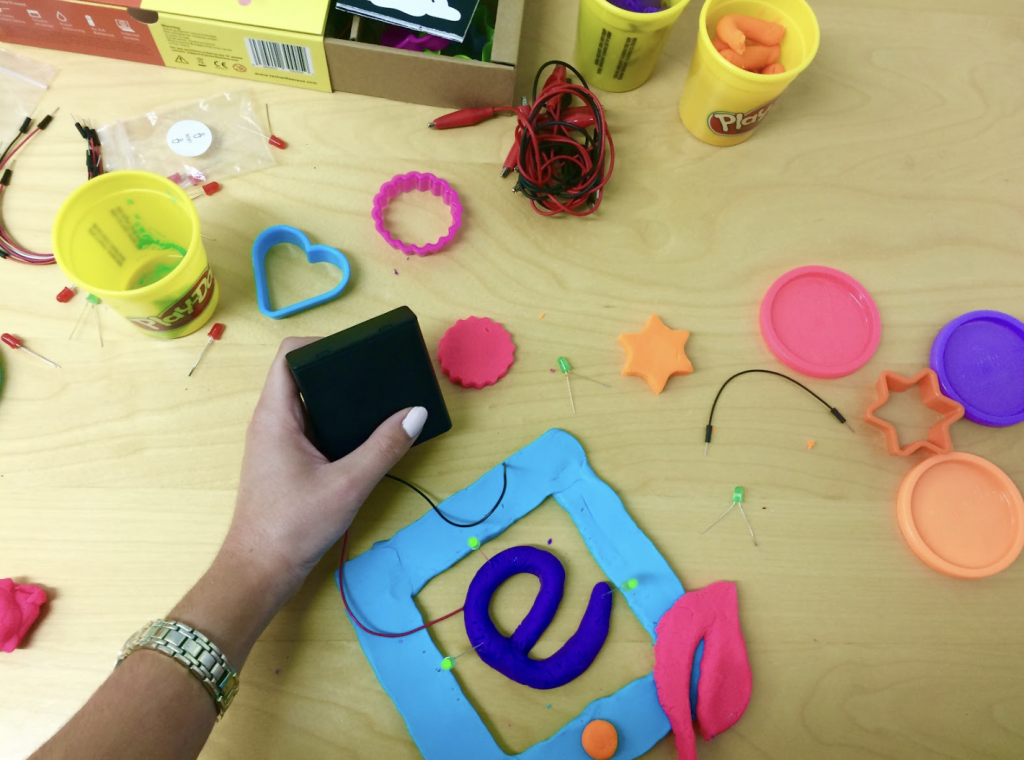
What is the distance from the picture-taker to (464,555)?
79cm

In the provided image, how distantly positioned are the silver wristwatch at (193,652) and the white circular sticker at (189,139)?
1.99ft

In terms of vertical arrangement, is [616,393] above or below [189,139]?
below

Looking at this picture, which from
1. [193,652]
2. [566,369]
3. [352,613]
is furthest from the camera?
[566,369]

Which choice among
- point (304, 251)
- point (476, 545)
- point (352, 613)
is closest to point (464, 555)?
point (476, 545)

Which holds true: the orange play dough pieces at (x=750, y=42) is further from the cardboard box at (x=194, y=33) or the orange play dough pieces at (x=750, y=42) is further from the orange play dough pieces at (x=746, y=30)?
the cardboard box at (x=194, y=33)

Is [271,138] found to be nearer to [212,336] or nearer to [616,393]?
[212,336]

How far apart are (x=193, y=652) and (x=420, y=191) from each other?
2.06 ft

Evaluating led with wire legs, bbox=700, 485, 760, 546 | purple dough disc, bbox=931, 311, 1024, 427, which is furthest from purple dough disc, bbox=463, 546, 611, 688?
purple dough disc, bbox=931, 311, 1024, 427

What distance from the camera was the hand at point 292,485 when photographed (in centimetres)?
70

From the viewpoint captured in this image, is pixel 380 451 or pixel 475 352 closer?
pixel 380 451

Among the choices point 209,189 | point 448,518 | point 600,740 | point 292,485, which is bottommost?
point 600,740

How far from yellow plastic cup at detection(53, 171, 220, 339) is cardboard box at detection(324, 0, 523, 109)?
31cm

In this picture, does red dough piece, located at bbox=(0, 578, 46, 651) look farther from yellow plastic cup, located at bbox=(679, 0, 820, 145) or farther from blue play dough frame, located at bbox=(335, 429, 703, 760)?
yellow plastic cup, located at bbox=(679, 0, 820, 145)

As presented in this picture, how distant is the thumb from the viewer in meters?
0.71
